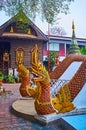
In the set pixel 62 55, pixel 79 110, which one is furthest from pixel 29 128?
pixel 62 55

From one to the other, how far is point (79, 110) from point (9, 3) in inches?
179

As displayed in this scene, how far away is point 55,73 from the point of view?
39.3 ft

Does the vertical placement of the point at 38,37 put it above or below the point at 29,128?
above

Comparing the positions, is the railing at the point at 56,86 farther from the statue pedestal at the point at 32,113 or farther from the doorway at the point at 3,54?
the doorway at the point at 3,54

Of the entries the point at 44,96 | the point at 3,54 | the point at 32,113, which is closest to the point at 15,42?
the point at 3,54

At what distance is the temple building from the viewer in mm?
22547

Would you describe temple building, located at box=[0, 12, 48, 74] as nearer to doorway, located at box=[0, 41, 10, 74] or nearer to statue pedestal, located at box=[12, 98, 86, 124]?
doorway, located at box=[0, 41, 10, 74]

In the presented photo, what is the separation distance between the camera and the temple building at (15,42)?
22.5 meters

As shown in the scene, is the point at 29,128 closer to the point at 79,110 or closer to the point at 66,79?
the point at 79,110

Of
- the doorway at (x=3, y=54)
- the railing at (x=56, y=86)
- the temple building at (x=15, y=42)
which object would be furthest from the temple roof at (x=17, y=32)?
the railing at (x=56, y=86)

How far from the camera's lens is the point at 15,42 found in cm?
2305

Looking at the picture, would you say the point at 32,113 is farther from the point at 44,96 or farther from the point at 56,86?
the point at 56,86

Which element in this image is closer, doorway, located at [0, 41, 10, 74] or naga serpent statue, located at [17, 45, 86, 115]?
naga serpent statue, located at [17, 45, 86, 115]

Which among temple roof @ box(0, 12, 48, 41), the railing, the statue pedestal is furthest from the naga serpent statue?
temple roof @ box(0, 12, 48, 41)
